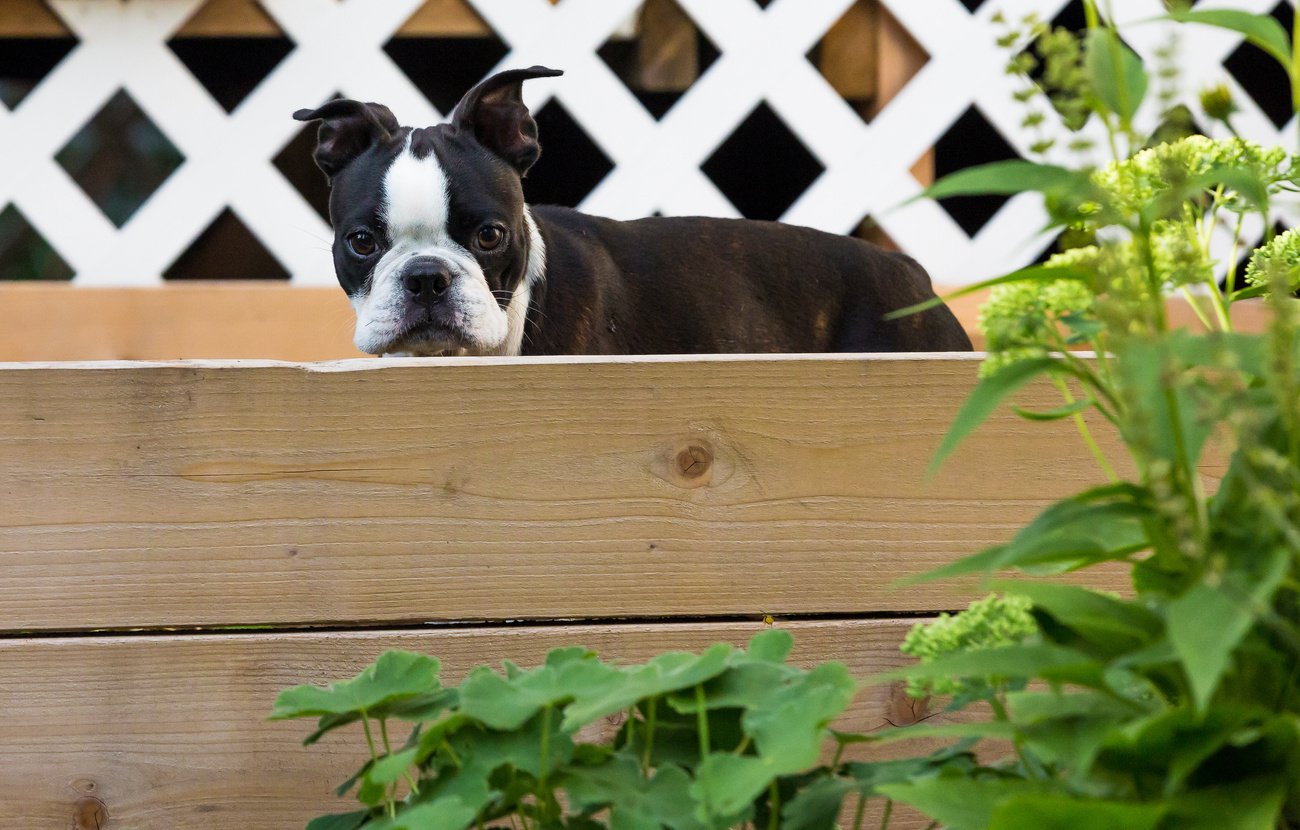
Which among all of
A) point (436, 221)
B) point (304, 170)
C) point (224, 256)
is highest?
point (436, 221)

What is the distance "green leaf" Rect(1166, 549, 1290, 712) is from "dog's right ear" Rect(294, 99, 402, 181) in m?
1.47

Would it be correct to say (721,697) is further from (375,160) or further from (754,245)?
(754,245)

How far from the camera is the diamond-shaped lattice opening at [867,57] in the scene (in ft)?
7.98

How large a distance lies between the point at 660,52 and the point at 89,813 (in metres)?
1.95

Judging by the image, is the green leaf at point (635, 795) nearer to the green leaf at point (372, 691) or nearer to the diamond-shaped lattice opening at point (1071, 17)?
the green leaf at point (372, 691)

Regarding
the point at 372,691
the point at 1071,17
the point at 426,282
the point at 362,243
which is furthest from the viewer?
the point at 1071,17

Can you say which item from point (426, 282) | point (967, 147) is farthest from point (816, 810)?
point (967, 147)

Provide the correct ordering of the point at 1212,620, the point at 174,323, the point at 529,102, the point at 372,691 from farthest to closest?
the point at 529,102, the point at 174,323, the point at 372,691, the point at 1212,620

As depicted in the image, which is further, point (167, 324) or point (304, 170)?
point (304, 170)

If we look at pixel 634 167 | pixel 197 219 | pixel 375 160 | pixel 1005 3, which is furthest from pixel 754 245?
pixel 197 219

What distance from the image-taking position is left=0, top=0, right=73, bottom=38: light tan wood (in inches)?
88.9

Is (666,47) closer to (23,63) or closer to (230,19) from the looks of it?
(230,19)

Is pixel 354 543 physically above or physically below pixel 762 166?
above

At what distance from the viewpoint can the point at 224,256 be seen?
2658 mm
